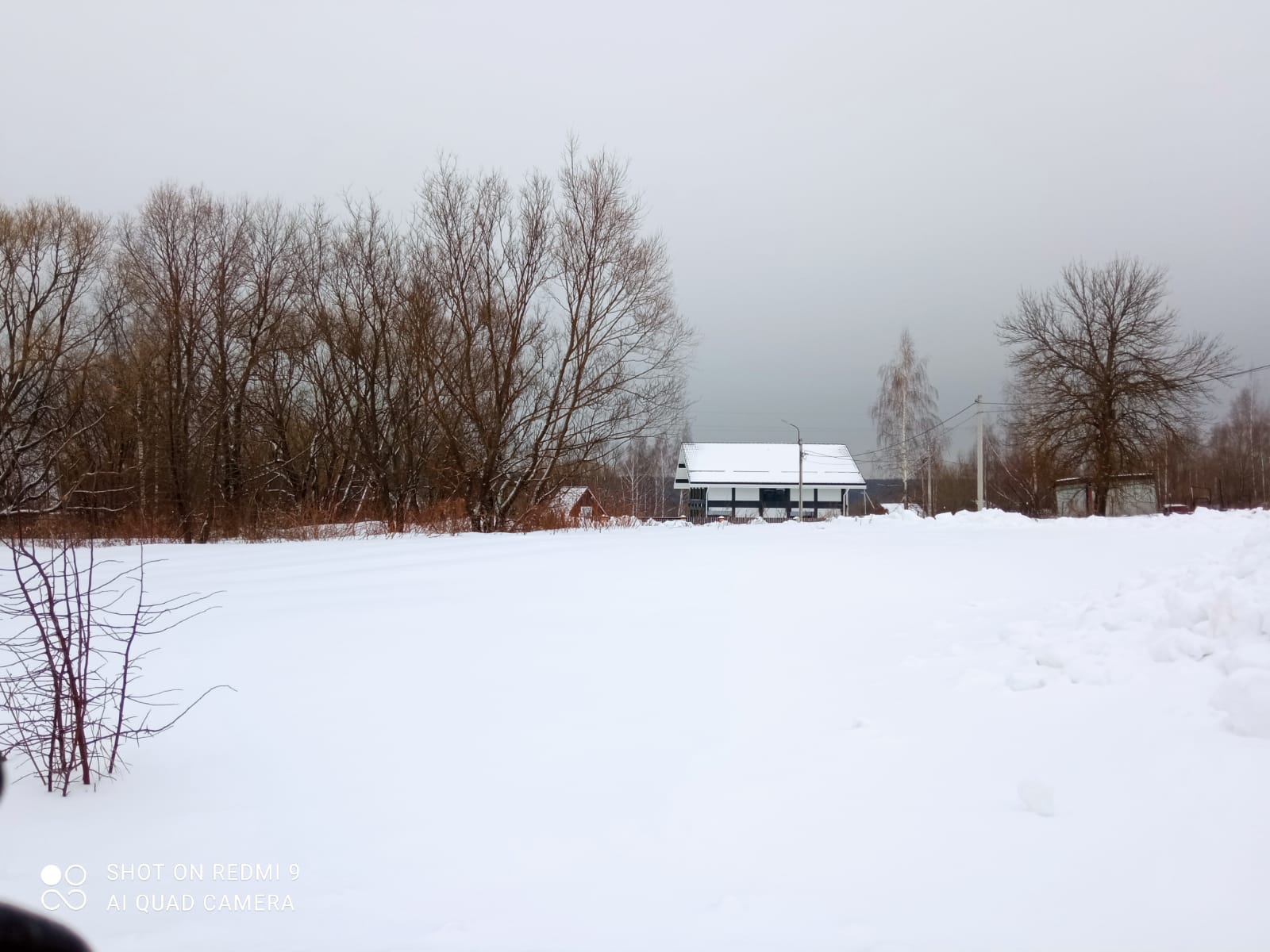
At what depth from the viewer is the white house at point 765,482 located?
2103 inches

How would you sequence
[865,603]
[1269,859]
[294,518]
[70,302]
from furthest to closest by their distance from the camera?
1. [70,302]
2. [294,518]
3. [865,603]
4. [1269,859]

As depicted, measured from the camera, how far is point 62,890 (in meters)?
2.62

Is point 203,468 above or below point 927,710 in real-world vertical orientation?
above

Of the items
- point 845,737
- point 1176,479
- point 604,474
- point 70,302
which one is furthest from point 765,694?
point 1176,479

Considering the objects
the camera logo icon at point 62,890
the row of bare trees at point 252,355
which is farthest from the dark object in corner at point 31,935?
the row of bare trees at point 252,355

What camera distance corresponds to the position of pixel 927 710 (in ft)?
14.3

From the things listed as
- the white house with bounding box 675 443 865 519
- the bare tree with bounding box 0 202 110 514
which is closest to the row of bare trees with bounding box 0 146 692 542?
the bare tree with bounding box 0 202 110 514

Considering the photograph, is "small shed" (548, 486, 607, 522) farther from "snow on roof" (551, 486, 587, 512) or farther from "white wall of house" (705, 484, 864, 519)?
"white wall of house" (705, 484, 864, 519)

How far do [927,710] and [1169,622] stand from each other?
5.41ft

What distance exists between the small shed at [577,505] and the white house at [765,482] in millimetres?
32977

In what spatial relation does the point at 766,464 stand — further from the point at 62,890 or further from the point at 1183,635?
the point at 62,890

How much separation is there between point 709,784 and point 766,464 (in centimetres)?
5325

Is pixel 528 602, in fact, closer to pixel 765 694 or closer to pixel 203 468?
pixel 765 694

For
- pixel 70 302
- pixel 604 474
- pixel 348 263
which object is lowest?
pixel 604 474
